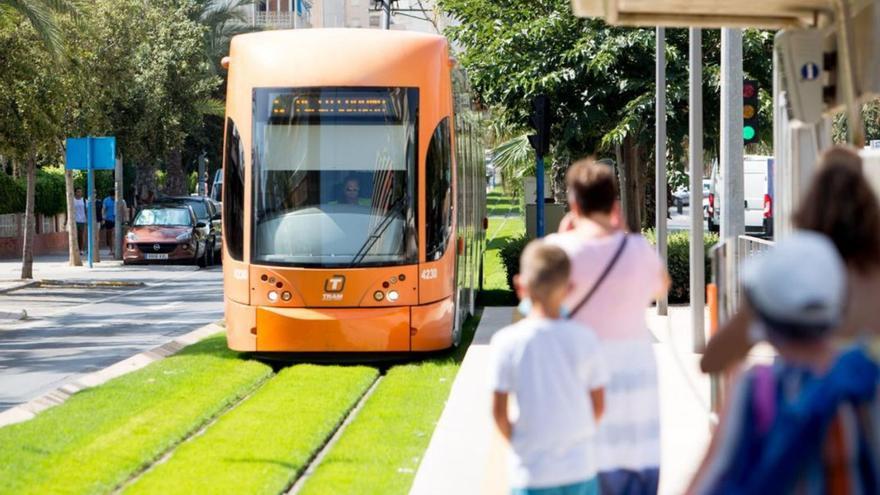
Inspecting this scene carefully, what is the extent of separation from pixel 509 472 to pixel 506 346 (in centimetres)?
51

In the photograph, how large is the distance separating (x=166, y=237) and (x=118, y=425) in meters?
27.4

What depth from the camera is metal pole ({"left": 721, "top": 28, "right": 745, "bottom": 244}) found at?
1521 centimetres

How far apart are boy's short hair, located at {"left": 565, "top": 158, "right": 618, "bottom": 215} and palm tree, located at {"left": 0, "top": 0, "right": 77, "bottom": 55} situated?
21.6 meters

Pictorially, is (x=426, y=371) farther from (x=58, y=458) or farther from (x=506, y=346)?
(x=506, y=346)

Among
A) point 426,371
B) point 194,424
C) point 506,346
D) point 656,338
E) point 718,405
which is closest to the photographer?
point 506,346

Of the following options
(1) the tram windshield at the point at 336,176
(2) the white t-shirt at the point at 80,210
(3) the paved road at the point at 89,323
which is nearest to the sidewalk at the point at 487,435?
(1) the tram windshield at the point at 336,176

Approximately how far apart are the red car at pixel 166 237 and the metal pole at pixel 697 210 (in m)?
23.8

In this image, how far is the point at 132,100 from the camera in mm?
43031

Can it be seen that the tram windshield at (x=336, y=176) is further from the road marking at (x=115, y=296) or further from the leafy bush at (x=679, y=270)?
the road marking at (x=115, y=296)

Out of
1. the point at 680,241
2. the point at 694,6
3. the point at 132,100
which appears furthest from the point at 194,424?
the point at 132,100

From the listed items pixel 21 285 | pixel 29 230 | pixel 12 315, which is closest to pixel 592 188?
pixel 12 315

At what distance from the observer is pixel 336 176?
53.4 ft

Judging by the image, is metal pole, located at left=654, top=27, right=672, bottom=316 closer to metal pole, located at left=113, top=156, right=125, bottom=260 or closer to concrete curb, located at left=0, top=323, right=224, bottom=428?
concrete curb, located at left=0, top=323, right=224, bottom=428

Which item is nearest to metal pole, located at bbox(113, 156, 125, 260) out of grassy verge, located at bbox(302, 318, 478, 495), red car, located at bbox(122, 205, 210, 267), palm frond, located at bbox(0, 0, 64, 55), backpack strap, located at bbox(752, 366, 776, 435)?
red car, located at bbox(122, 205, 210, 267)
